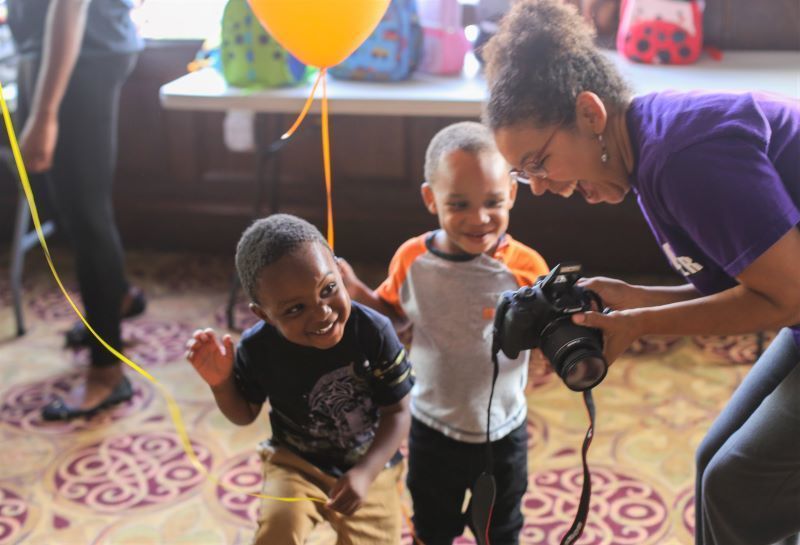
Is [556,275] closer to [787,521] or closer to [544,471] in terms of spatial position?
[787,521]

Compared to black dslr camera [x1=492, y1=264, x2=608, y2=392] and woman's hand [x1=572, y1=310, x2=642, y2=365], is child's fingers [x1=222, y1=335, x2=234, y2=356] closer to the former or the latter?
black dslr camera [x1=492, y1=264, x2=608, y2=392]

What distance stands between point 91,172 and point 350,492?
46.9 inches

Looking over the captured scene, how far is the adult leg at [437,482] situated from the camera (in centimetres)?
157

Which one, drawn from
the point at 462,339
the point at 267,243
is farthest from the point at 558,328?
the point at 267,243

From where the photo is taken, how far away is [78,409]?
236cm

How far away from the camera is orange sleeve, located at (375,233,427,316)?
1.61 m

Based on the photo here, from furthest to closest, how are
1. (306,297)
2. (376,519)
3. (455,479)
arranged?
(455,479), (376,519), (306,297)

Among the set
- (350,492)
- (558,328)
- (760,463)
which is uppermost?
(558,328)

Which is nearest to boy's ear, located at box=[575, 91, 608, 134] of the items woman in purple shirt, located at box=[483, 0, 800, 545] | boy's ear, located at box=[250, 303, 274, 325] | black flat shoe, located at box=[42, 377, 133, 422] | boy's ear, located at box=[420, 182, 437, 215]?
woman in purple shirt, located at box=[483, 0, 800, 545]

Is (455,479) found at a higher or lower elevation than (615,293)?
lower

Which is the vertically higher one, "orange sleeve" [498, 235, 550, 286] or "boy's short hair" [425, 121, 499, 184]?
"boy's short hair" [425, 121, 499, 184]

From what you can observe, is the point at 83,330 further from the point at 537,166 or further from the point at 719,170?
the point at 719,170

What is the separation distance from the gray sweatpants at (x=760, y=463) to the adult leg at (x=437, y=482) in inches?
15.9

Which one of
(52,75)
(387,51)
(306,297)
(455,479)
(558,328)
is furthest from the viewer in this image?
(387,51)
